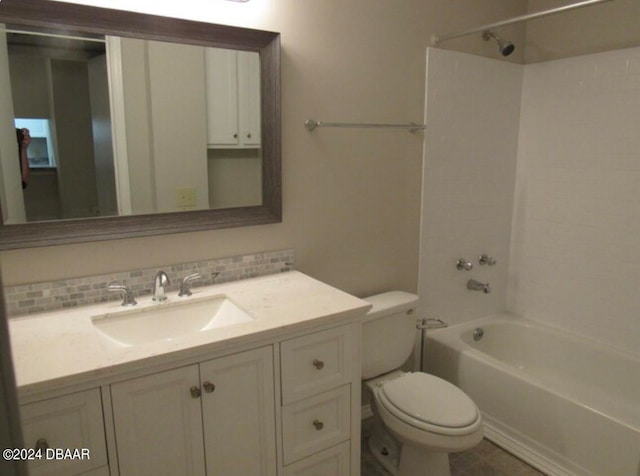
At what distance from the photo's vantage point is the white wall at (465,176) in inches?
95.7

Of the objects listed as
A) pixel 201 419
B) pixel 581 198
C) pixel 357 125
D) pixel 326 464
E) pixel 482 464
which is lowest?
pixel 482 464

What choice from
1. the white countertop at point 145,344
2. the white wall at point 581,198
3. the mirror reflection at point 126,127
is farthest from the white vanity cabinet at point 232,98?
the white wall at point 581,198

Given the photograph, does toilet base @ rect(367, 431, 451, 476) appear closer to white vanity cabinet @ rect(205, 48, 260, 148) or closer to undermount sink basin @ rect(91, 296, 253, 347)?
undermount sink basin @ rect(91, 296, 253, 347)

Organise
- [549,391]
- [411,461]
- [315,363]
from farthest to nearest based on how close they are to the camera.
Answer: [549,391]
[411,461]
[315,363]

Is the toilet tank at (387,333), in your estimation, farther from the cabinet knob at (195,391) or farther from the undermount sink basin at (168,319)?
the cabinet knob at (195,391)

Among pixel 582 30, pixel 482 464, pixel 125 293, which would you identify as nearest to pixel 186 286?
pixel 125 293

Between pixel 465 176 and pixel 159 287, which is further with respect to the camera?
pixel 465 176

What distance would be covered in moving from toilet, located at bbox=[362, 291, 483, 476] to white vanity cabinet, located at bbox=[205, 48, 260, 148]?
93 centimetres

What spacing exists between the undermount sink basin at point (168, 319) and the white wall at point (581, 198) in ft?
6.63

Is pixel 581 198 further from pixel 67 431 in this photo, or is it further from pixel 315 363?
pixel 67 431

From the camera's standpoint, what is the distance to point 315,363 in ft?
4.86

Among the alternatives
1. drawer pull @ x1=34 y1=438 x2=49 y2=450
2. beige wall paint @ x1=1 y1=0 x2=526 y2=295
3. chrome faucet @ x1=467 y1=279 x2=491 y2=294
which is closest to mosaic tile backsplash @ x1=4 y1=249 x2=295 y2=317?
beige wall paint @ x1=1 y1=0 x2=526 y2=295

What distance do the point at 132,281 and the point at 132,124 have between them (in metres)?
0.55

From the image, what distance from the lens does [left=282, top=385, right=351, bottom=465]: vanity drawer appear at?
1.47 metres
